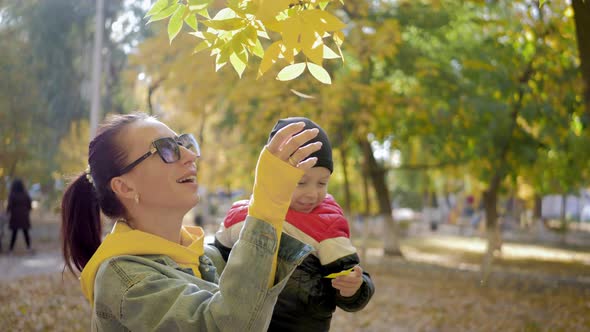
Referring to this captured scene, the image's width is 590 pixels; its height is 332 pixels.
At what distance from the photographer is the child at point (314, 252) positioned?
96.7 inches

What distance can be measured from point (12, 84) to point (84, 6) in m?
3.67

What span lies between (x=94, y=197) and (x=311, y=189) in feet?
3.05

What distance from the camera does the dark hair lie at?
1.86m

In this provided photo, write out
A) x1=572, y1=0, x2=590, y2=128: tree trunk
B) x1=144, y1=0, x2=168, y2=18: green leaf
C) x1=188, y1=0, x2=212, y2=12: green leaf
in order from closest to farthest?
x1=188, y1=0, x2=212, y2=12: green leaf
x1=144, y1=0, x2=168, y2=18: green leaf
x1=572, y1=0, x2=590, y2=128: tree trunk

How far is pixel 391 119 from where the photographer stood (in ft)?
38.4

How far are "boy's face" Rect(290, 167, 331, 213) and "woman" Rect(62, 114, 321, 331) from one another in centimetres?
64

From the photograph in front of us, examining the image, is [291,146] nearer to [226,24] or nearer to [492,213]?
[226,24]

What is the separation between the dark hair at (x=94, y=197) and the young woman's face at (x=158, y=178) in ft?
0.15

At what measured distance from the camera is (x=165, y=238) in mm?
1862

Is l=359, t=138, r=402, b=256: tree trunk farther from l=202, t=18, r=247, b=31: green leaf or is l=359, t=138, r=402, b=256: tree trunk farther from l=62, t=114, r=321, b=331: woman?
l=62, t=114, r=321, b=331: woman

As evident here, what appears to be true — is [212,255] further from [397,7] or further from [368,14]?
[397,7]

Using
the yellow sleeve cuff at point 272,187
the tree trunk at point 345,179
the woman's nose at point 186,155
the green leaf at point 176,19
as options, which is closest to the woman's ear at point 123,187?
the woman's nose at point 186,155

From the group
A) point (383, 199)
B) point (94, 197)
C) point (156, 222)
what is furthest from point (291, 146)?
point (383, 199)

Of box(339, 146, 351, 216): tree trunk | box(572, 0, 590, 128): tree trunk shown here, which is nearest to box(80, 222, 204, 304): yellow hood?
box(572, 0, 590, 128): tree trunk
